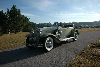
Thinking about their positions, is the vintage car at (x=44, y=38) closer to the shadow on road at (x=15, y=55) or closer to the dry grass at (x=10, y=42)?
the shadow on road at (x=15, y=55)

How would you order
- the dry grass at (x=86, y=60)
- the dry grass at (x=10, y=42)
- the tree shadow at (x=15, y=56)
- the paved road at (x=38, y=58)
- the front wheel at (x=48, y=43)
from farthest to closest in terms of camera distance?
the dry grass at (x=10, y=42), the front wheel at (x=48, y=43), the tree shadow at (x=15, y=56), the paved road at (x=38, y=58), the dry grass at (x=86, y=60)

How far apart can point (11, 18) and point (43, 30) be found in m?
19.1

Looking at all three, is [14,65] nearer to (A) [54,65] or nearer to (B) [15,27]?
(A) [54,65]

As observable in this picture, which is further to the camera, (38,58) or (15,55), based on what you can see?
(15,55)

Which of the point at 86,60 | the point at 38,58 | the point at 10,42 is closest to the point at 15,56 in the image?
the point at 38,58

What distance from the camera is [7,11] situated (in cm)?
2055

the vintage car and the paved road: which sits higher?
the vintage car

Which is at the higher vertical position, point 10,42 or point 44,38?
point 44,38

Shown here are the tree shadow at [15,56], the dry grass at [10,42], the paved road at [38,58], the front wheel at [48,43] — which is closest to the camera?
the paved road at [38,58]

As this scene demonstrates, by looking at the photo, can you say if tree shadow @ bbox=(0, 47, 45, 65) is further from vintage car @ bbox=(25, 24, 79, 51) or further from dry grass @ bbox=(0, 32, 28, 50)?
dry grass @ bbox=(0, 32, 28, 50)

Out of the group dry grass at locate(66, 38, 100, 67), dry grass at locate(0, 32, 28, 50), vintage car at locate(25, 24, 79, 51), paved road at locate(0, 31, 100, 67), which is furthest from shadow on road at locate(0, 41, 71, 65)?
dry grass at locate(66, 38, 100, 67)

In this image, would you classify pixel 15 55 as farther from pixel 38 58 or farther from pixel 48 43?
pixel 48 43

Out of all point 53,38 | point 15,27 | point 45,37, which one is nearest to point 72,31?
point 53,38

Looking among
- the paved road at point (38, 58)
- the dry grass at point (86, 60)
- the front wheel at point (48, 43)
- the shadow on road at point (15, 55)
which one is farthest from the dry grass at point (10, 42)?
the dry grass at point (86, 60)
